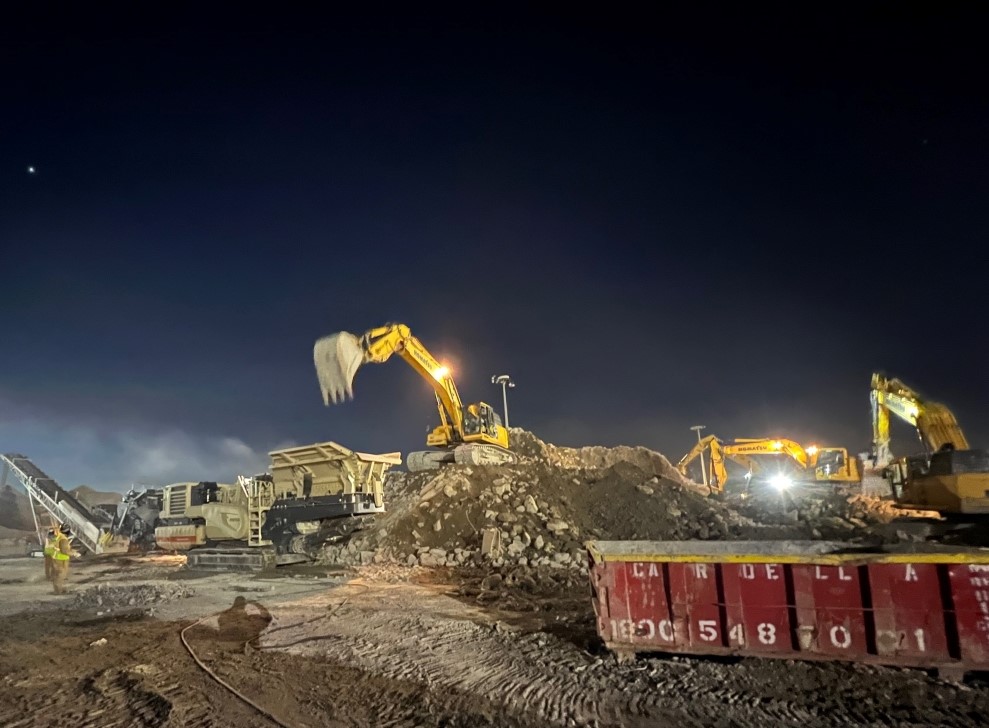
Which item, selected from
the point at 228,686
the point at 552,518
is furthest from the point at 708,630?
the point at 552,518

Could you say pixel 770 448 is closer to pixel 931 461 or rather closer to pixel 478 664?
pixel 931 461

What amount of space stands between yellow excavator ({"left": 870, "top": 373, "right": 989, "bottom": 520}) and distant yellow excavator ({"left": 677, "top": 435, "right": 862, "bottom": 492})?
5.57 metres

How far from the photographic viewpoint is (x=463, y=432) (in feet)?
73.0

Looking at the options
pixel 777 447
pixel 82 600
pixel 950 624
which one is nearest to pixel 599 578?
pixel 950 624

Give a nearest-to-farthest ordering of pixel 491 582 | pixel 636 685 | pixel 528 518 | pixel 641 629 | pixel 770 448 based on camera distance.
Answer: pixel 636 685 → pixel 641 629 → pixel 491 582 → pixel 528 518 → pixel 770 448

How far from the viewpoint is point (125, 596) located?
11719 millimetres

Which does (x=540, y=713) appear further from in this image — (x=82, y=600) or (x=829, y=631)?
(x=82, y=600)

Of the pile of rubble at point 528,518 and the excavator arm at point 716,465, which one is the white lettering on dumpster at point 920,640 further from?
the excavator arm at point 716,465

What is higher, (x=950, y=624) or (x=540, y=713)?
(x=950, y=624)

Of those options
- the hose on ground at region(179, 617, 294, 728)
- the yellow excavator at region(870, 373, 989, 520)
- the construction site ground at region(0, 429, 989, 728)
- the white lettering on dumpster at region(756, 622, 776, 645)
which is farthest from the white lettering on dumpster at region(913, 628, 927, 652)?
the yellow excavator at region(870, 373, 989, 520)

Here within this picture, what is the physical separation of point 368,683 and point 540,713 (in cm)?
198

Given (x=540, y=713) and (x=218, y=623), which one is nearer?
(x=540, y=713)

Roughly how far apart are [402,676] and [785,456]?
1217 inches

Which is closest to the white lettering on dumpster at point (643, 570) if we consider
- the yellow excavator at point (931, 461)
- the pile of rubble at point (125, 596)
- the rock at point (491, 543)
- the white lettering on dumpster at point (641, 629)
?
the white lettering on dumpster at point (641, 629)
